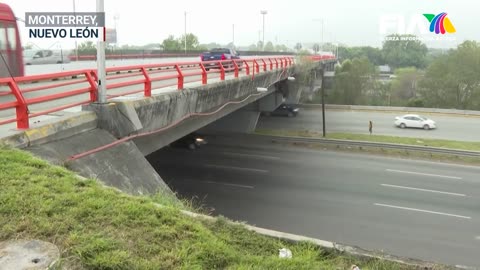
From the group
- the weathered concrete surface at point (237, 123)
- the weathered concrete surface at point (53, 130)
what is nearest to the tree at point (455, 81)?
the weathered concrete surface at point (237, 123)

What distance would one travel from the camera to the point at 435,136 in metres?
38.3

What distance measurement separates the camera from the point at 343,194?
792 inches

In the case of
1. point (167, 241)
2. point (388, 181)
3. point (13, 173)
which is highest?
point (13, 173)

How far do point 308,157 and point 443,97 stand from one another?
150ft

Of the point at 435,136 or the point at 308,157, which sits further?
the point at 435,136

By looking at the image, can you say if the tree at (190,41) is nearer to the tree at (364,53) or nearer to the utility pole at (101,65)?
the tree at (364,53)

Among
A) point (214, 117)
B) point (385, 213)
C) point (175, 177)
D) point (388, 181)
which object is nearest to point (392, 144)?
point (388, 181)

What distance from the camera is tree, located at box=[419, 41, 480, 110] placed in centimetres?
6431

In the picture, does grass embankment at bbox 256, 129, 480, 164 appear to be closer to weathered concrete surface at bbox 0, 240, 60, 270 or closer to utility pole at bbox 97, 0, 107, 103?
utility pole at bbox 97, 0, 107, 103

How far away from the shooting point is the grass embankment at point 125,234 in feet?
12.9

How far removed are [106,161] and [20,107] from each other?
1.66 metres

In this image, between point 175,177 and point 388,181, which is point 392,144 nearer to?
point 388,181

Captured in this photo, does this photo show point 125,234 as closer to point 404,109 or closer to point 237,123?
point 237,123

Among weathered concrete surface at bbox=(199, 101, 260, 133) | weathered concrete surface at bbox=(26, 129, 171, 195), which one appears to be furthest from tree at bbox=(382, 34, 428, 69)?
weathered concrete surface at bbox=(26, 129, 171, 195)
